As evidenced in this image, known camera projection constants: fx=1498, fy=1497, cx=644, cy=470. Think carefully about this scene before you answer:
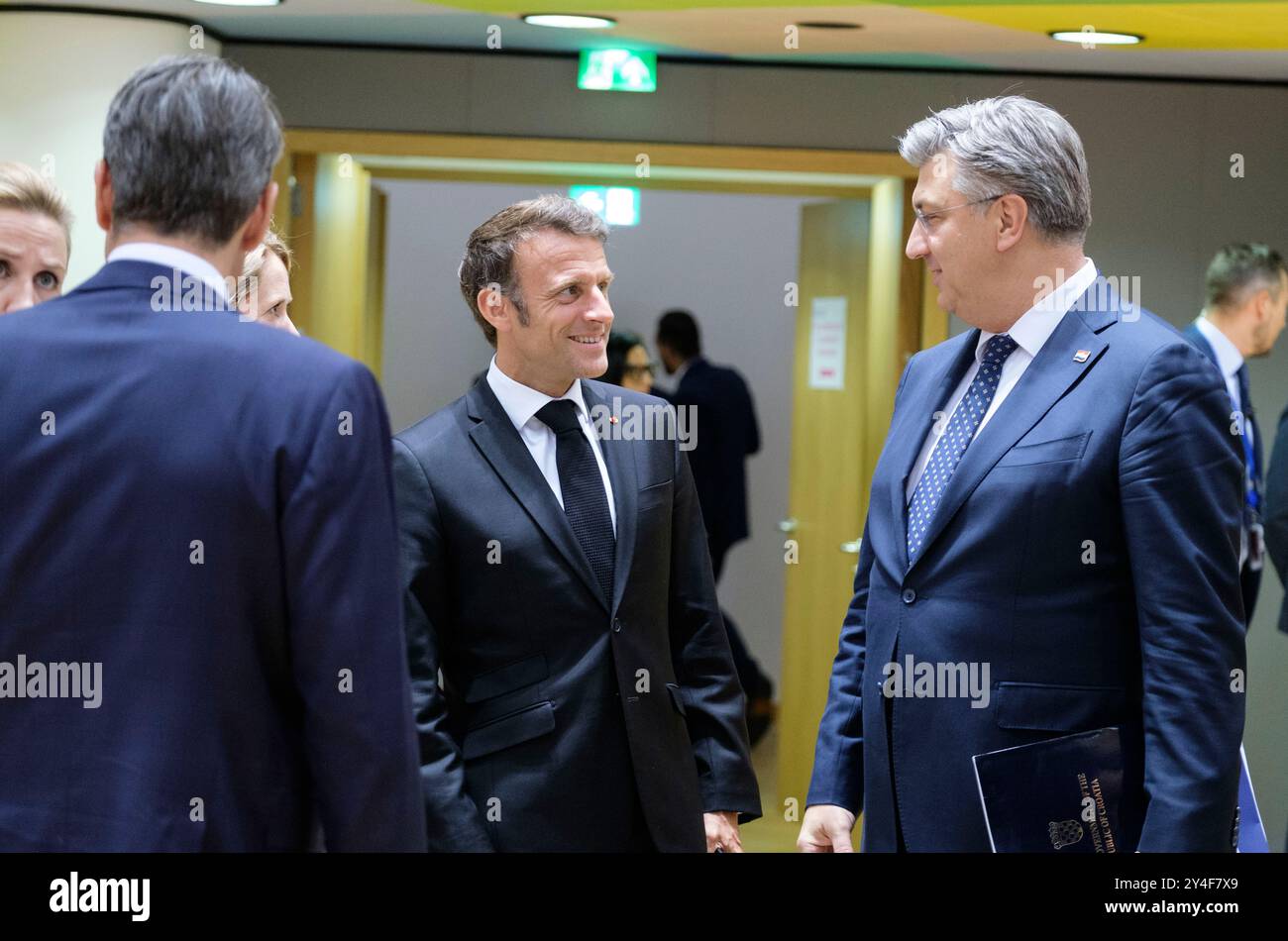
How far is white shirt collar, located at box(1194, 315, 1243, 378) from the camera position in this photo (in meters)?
4.93

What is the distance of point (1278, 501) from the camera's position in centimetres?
457

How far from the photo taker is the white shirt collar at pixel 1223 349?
194 inches

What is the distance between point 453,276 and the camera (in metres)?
8.55

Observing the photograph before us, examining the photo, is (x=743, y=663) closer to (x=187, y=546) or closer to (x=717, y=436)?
(x=717, y=436)

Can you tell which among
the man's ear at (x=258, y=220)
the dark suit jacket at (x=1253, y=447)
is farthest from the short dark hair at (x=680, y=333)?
the man's ear at (x=258, y=220)

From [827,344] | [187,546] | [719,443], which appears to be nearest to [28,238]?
[187,546]

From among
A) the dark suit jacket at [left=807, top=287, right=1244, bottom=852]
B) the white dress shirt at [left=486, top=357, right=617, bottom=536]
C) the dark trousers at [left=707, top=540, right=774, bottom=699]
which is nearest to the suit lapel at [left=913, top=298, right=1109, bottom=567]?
the dark suit jacket at [left=807, top=287, right=1244, bottom=852]

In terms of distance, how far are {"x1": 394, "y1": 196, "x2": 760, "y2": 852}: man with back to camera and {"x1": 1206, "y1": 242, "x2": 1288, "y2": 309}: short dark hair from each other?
3.06 meters

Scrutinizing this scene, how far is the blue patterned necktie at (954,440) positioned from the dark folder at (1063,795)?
344 millimetres

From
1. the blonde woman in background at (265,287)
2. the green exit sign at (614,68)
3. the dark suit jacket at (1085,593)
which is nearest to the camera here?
the dark suit jacket at (1085,593)

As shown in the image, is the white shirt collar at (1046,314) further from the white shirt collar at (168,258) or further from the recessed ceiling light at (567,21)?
the recessed ceiling light at (567,21)

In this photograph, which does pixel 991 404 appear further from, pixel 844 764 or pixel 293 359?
pixel 293 359

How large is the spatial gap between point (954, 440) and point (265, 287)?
118cm

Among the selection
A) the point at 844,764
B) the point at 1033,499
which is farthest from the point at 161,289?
the point at 844,764
